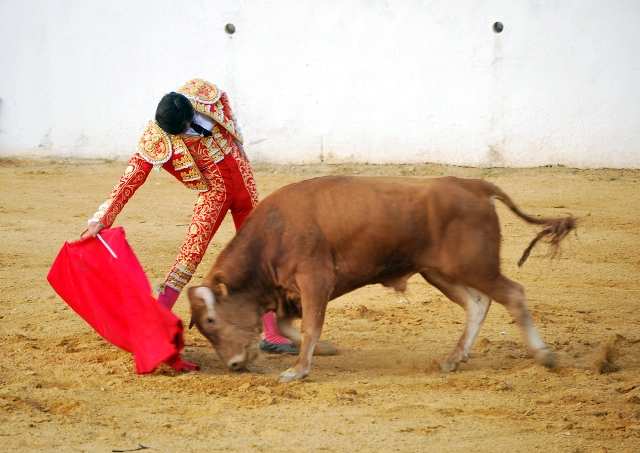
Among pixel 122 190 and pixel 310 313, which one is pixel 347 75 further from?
pixel 310 313

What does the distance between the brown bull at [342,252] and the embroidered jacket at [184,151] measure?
443 millimetres

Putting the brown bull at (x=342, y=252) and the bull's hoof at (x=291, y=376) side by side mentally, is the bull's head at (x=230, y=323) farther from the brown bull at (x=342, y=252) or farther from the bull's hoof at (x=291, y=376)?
the bull's hoof at (x=291, y=376)

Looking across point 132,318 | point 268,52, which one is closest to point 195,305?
point 132,318

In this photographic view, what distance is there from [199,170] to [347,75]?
273 inches

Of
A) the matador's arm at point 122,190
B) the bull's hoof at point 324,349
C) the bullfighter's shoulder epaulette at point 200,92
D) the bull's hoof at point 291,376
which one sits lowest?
the bull's hoof at point 324,349

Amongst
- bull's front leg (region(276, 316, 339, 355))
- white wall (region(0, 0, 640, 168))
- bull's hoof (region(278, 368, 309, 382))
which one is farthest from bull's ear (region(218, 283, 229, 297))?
white wall (region(0, 0, 640, 168))

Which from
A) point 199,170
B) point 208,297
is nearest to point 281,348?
point 208,297

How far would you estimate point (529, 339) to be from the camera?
4.95 meters

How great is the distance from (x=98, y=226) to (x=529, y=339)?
2.49m

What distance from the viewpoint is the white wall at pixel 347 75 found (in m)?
11.3

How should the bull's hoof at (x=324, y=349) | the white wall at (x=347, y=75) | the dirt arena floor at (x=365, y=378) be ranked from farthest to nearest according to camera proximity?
the white wall at (x=347, y=75) → the bull's hoof at (x=324, y=349) → the dirt arena floor at (x=365, y=378)

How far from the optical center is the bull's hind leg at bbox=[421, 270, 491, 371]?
5.11m

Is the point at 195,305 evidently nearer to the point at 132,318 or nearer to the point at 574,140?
the point at 132,318

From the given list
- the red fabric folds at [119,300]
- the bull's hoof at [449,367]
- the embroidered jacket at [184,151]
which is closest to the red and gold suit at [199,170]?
the embroidered jacket at [184,151]
